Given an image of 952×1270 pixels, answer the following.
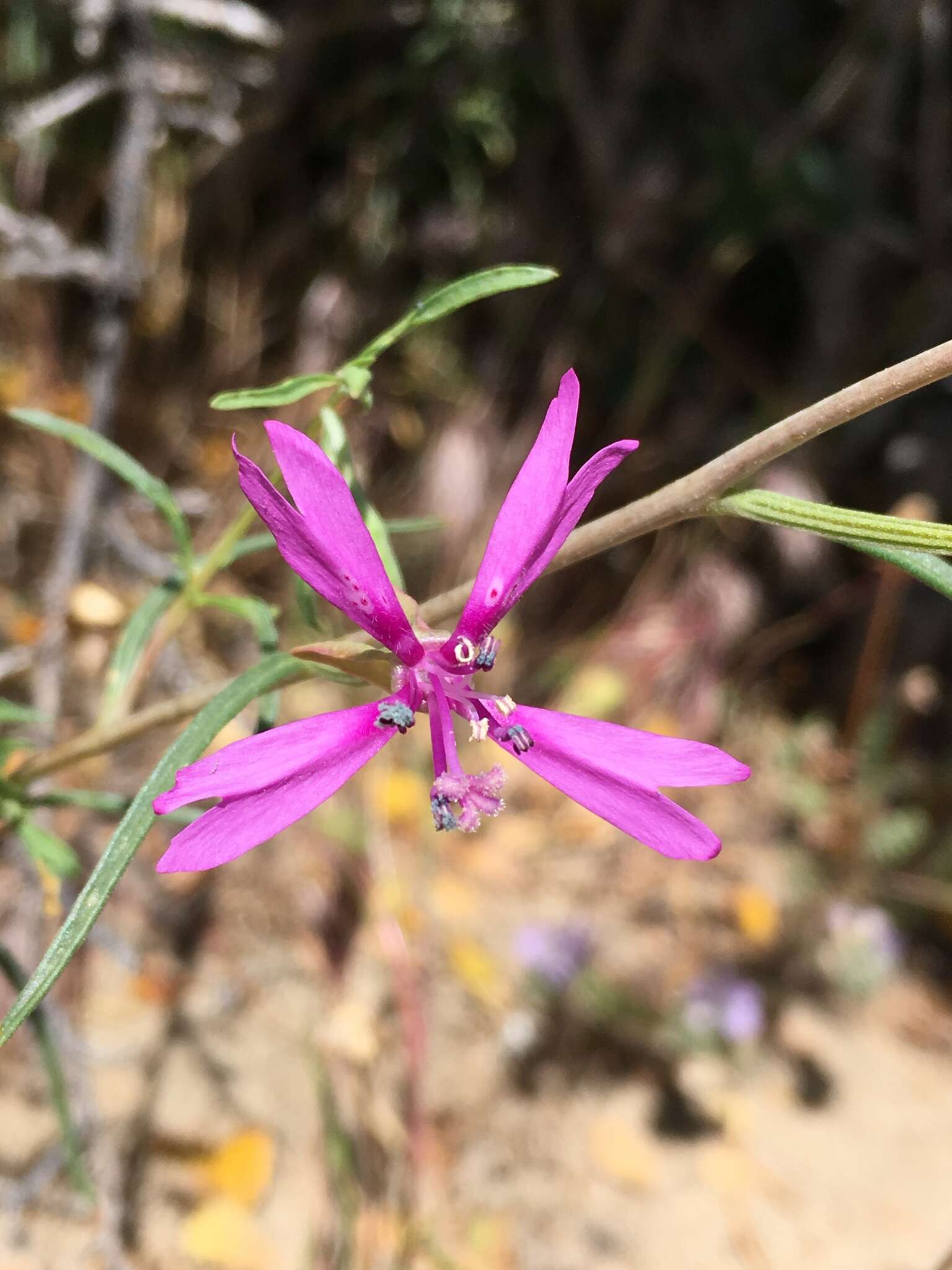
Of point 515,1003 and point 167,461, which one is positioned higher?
point 167,461

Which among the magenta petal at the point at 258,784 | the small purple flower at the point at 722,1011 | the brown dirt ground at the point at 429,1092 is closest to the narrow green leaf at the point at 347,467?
the magenta petal at the point at 258,784

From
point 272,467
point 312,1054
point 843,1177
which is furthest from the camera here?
point 843,1177

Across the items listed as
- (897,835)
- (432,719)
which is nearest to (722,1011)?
(897,835)

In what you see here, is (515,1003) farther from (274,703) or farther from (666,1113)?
(274,703)

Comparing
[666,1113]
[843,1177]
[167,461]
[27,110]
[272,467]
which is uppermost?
[27,110]

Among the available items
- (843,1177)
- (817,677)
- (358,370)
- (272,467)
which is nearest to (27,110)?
(272,467)

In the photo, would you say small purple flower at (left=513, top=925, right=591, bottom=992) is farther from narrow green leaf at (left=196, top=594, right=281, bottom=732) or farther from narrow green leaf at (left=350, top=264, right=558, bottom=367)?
narrow green leaf at (left=350, top=264, right=558, bottom=367)
